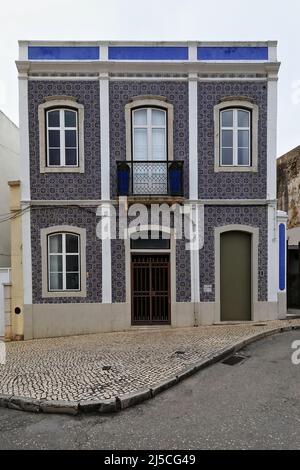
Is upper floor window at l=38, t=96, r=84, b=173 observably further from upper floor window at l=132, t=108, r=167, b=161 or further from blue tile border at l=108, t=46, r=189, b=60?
blue tile border at l=108, t=46, r=189, b=60

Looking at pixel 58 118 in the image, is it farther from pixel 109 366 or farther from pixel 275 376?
pixel 275 376

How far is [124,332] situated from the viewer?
8695 millimetres

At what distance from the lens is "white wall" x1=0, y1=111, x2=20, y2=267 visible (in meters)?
11.1

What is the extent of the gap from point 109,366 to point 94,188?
524 centimetres

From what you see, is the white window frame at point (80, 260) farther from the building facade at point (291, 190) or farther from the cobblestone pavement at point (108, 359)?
the building facade at point (291, 190)

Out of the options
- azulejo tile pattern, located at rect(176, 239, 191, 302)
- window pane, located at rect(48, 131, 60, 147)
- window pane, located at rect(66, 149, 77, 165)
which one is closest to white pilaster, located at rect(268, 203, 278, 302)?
azulejo tile pattern, located at rect(176, 239, 191, 302)

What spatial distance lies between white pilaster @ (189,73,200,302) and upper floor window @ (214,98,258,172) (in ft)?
2.15

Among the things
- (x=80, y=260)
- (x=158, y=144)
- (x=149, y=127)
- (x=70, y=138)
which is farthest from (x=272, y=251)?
(x=70, y=138)

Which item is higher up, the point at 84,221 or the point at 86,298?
the point at 84,221

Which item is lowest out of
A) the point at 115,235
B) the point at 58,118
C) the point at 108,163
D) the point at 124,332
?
the point at 124,332

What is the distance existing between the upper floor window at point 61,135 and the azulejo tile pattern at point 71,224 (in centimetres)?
125

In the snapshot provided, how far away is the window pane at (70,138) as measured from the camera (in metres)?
8.99
